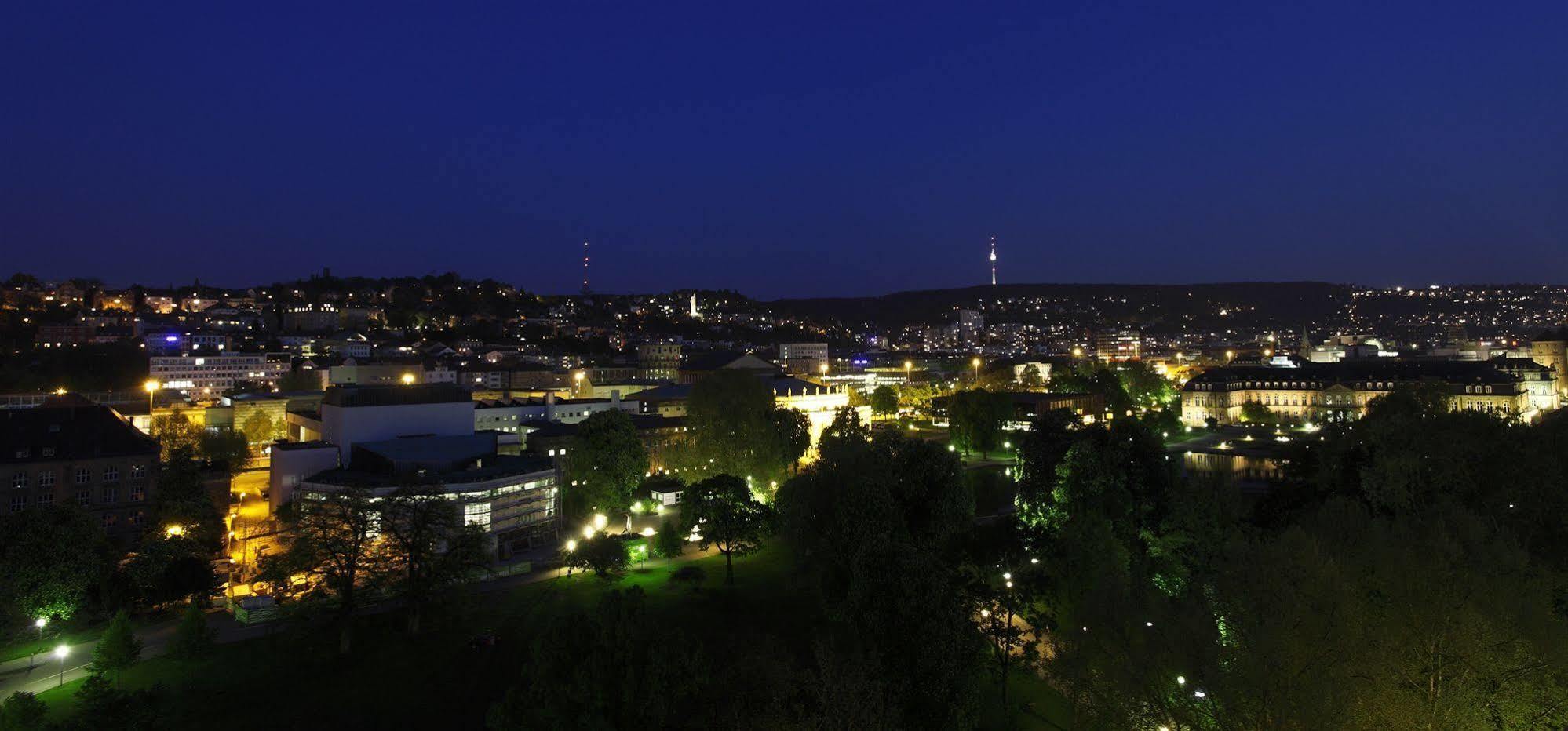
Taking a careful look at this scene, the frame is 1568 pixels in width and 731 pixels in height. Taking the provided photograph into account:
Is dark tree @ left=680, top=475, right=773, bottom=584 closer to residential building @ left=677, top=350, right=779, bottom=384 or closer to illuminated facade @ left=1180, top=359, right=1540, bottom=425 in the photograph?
residential building @ left=677, top=350, right=779, bottom=384

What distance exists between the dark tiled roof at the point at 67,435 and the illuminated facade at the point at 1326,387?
69.5 meters

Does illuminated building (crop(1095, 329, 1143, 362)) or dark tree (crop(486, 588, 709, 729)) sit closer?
dark tree (crop(486, 588, 709, 729))

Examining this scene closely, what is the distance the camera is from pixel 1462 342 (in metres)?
114

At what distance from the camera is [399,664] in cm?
1959

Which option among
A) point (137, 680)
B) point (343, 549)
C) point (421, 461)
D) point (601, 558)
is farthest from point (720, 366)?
point (137, 680)

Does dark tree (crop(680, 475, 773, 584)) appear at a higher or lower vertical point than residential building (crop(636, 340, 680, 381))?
lower

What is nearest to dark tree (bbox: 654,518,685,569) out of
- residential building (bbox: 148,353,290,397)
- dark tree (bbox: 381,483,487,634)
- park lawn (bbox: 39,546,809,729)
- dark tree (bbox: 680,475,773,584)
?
dark tree (bbox: 680,475,773,584)

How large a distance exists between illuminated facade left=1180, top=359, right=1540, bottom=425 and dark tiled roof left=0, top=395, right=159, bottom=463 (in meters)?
69.5

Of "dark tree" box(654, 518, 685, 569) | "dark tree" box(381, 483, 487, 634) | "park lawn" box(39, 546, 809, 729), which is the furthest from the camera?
"dark tree" box(654, 518, 685, 569)

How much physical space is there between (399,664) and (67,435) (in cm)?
1967

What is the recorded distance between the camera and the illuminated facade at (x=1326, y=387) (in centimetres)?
6156

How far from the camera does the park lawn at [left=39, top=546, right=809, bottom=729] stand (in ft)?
57.4

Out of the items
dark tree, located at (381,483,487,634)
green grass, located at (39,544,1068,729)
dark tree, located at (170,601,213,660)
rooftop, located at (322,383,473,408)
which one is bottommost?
green grass, located at (39,544,1068,729)

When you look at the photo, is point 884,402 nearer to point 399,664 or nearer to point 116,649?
point 399,664
